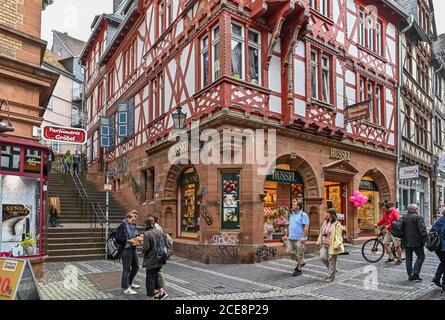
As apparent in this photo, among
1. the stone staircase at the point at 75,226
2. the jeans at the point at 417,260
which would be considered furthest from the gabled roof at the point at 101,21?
the jeans at the point at 417,260

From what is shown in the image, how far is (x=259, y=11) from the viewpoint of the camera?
41.2 ft

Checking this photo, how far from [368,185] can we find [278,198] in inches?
241

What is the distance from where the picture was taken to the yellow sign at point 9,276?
214 inches

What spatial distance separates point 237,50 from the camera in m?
12.7

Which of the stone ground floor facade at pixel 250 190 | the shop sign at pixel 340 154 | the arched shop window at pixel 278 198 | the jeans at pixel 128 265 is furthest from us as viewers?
the shop sign at pixel 340 154

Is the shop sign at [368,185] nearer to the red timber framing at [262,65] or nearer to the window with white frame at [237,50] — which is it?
the red timber framing at [262,65]

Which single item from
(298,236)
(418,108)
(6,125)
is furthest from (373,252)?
(418,108)

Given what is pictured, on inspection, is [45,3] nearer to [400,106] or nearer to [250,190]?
[250,190]

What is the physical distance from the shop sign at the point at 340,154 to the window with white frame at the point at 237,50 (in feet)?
16.2

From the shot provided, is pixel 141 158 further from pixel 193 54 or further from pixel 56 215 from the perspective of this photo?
pixel 193 54

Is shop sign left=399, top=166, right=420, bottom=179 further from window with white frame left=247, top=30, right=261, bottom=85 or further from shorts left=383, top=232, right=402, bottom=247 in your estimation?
window with white frame left=247, top=30, right=261, bottom=85

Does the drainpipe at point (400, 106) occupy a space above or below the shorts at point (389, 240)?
above

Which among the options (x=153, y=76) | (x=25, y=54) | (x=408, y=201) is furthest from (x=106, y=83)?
(x=408, y=201)

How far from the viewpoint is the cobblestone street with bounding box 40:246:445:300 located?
7945 millimetres
